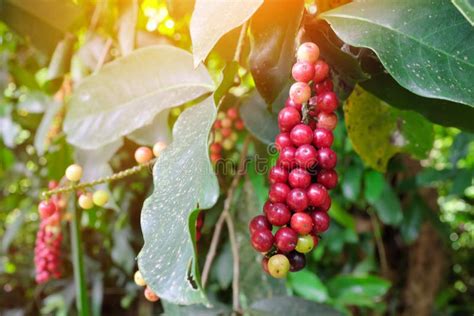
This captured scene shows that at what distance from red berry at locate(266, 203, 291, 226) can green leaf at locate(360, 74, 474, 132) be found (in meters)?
0.18

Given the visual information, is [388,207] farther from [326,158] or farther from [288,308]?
[326,158]

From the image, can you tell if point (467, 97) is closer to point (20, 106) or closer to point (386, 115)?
point (386, 115)

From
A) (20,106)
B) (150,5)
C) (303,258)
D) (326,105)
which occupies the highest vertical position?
(150,5)

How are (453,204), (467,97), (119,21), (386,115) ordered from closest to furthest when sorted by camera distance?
(467,97)
(386,115)
(119,21)
(453,204)

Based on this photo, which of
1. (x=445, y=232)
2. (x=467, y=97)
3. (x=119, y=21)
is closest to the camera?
(x=467, y=97)

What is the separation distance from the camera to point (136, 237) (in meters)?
1.30

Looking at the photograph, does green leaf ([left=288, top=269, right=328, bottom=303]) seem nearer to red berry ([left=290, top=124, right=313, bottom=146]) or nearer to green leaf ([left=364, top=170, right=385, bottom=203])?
green leaf ([left=364, top=170, right=385, bottom=203])

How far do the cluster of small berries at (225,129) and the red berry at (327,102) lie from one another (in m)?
0.35

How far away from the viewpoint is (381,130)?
0.63 metres

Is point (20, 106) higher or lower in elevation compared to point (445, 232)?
higher

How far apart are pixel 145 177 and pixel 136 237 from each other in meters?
0.20

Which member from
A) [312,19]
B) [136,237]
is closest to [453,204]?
[136,237]

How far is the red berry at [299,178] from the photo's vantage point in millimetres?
401

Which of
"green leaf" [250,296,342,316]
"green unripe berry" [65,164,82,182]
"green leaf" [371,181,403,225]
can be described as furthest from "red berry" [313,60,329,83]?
"green leaf" [371,181,403,225]
